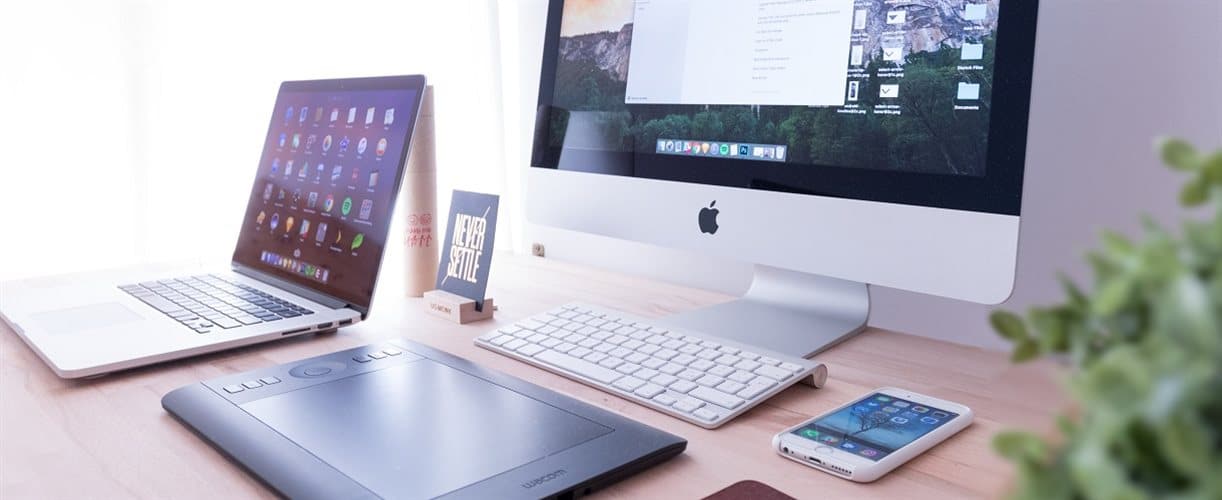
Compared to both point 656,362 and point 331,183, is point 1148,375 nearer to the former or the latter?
point 656,362

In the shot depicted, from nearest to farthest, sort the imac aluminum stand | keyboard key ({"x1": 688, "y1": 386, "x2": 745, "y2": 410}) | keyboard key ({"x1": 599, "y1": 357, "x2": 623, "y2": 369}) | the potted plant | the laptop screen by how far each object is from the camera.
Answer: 1. the potted plant
2. keyboard key ({"x1": 688, "y1": 386, "x2": 745, "y2": 410})
3. keyboard key ({"x1": 599, "y1": 357, "x2": 623, "y2": 369})
4. the imac aluminum stand
5. the laptop screen

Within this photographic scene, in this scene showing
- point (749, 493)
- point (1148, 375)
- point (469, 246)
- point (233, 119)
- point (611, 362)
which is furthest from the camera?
point (233, 119)

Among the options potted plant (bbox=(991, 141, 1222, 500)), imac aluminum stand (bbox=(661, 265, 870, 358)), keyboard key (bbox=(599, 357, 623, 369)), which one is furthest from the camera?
imac aluminum stand (bbox=(661, 265, 870, 358))

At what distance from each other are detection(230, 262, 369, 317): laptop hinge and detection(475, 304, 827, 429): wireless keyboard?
19cm

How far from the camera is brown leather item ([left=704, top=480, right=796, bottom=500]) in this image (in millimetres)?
530

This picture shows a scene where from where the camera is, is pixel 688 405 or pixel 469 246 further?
Answer: pixel 469 246

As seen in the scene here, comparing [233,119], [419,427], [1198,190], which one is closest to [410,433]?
[419,427]

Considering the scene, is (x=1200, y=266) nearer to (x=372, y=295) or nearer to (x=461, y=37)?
(x=372, y=295)

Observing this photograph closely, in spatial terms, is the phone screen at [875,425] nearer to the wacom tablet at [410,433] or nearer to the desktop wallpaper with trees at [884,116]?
the wacom tablet at [410,433]

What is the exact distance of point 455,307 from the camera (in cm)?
99

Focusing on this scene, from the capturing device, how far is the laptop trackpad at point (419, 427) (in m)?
0.55

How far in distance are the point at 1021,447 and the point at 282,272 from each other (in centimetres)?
107

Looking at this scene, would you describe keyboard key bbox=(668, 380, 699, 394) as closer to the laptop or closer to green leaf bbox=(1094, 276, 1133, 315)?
the laptop

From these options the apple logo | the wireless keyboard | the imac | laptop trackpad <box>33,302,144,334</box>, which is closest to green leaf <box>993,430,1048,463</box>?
the wireless keyboard
